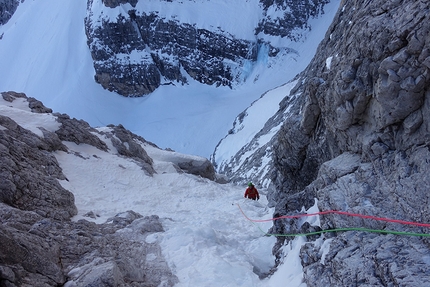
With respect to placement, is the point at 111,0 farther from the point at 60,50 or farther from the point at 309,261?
the point at 309,261

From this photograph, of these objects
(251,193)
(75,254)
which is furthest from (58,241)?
(251,193)

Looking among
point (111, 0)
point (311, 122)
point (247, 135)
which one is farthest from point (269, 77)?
point (311, 122)

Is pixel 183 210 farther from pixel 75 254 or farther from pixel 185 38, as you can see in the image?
pixel 185 38

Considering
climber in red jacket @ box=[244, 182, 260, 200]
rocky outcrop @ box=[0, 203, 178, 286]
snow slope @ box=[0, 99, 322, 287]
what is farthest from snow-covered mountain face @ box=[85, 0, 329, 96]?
rocky outcrop @ box=[0, 203, 178, 286]

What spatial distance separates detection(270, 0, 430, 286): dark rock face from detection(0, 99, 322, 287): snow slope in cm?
120

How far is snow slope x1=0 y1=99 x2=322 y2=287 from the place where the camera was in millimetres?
6562

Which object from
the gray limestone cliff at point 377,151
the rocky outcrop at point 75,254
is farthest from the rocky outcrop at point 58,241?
the gray limestone cliff at point 377,151

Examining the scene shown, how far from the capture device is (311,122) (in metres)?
8.77

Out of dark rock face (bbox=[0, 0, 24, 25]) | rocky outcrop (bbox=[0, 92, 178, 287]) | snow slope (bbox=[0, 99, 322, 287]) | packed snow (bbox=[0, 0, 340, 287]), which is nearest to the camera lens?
rocky outcrop (bbox=[0, 92, 178, 287])

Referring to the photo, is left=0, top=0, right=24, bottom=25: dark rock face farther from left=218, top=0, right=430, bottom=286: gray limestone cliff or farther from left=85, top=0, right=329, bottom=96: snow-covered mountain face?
left=218, top=0, right=430, bottom=286: gray limestone cliff

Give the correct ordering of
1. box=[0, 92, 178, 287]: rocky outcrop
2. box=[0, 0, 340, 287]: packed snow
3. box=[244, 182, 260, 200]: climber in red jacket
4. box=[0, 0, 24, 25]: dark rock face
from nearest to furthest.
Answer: box=[0, 92, 178, 287]: rocky outcrop, box=[0, 0, 340, 287]: packed snow, box=[244, 182, 260, 200]: climber in red jacket, box=[0, 0, 24, 25]: dark rock face

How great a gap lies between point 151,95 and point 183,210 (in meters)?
56.2

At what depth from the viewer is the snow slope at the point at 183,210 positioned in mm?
6562

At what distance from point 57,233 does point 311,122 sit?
6530mm
